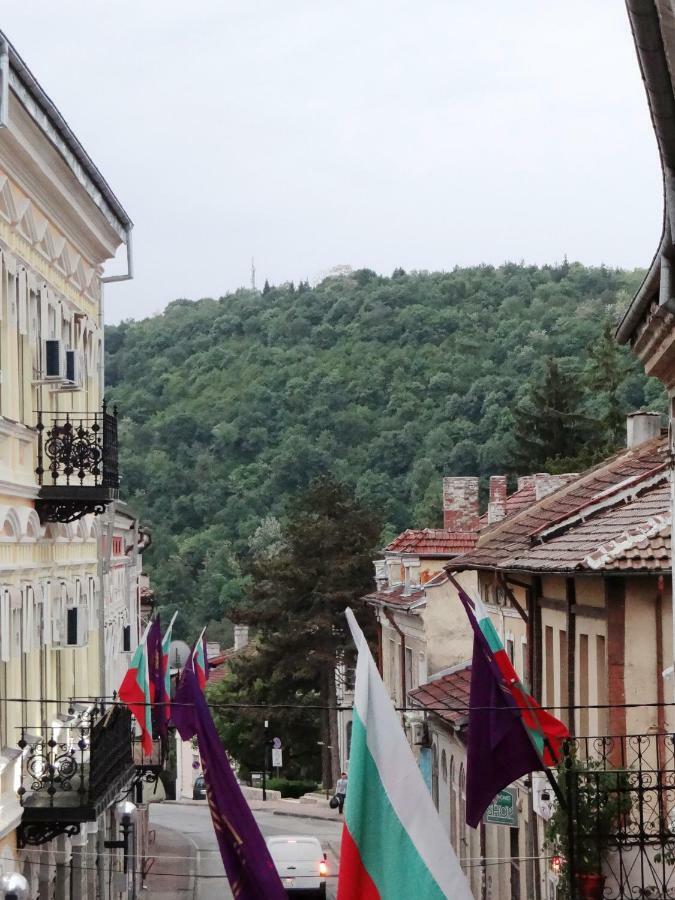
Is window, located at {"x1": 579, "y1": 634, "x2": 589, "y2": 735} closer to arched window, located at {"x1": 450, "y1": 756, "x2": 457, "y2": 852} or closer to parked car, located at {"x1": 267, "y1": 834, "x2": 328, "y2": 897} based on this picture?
arched window, located at {"x1": 450, "y1": 756, "x2": 457, "y2": 852}

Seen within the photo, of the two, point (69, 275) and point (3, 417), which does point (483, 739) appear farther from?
point (69, 275)

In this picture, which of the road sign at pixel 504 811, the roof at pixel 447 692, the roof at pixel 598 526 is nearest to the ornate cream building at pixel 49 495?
the road sign at pixel 504 811

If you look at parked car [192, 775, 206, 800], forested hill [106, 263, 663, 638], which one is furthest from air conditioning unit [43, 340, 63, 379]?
forested hill [106, 263, 663, 638]

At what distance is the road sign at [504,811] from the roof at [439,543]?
1620 centimetres

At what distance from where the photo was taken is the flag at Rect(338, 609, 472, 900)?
10180 mm

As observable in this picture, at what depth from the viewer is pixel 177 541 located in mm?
105500

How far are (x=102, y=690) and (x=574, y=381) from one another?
49.9 metres

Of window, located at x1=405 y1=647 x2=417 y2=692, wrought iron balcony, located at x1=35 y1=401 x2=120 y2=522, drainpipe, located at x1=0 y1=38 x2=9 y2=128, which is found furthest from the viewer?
window, located at x1=405 y1=647 x2=417 y2=692

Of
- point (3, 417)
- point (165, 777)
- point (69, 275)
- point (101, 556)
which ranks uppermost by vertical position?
point (69, 275)

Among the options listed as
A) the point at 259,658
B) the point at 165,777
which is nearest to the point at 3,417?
the point at 259,658

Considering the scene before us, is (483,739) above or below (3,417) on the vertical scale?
below

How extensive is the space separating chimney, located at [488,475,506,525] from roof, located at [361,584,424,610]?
2.33m

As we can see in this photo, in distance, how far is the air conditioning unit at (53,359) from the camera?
1931 centimetres

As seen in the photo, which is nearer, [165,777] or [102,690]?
[102,690]
